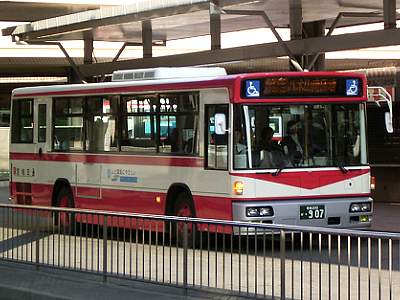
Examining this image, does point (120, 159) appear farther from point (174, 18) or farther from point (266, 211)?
point (174, 18)

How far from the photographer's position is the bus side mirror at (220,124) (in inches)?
485

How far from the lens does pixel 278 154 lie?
41.4 feet

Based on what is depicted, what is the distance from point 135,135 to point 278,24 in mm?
9622

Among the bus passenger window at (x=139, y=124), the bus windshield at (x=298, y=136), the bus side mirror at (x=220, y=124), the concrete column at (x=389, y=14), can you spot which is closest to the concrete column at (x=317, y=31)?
the concrete column at (x=389, y=14)

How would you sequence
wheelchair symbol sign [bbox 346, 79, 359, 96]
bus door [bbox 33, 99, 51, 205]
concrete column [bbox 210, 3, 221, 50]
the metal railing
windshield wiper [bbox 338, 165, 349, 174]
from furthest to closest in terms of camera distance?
1. concrete column [bbox 210, 3, 221, 50]
2. bus door [bbox 33, 99, 51, 205]
3. wheelchair symbol sign [bbox 346, 79, 359, 96]
4. windshield wiper [bbox 338, 165, 349, 174]
5. the metal railing

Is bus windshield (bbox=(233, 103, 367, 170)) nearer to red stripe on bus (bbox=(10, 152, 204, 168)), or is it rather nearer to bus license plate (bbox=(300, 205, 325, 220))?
bus license plate (bbox=(300, 205, 325, 220))

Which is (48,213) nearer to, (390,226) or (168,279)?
(168,279)

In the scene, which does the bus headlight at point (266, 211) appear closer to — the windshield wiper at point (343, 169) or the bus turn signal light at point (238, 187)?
the bus turn signal light at point (238, 187)

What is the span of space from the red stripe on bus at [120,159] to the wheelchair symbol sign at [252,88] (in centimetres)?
132

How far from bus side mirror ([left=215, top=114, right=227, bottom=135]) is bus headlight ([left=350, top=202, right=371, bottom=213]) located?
2.36m

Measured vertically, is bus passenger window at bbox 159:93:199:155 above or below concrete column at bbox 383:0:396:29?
below

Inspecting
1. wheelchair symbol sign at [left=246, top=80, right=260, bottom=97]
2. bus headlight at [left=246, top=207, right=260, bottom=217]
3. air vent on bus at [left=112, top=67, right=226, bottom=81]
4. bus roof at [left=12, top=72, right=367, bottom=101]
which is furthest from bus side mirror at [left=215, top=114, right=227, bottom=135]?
air vent on bus at [left=112, top=67, right=226, bottom=81]

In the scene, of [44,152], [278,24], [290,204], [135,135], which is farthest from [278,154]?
[278,24]

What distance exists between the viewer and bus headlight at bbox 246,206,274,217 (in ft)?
40.1
